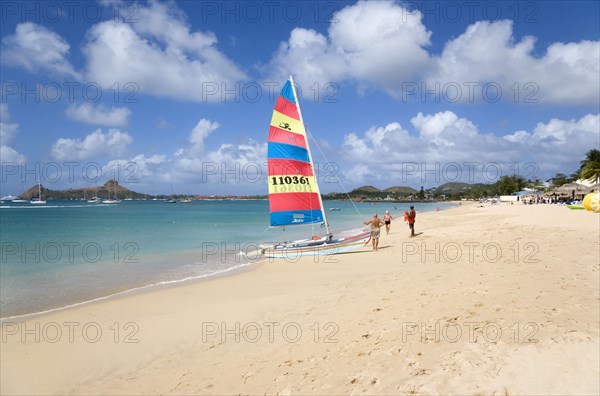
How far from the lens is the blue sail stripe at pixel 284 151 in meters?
18.0

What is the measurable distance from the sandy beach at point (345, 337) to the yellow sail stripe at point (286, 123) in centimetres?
900

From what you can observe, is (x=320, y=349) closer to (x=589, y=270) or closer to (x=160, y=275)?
(x=589, y=270)

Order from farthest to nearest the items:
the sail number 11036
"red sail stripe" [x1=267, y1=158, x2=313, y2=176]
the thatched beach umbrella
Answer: the thatched beach umbrella, the sail number 11036, "red sail stripe" [x1=267, y1=158, x2=313, y2=176]

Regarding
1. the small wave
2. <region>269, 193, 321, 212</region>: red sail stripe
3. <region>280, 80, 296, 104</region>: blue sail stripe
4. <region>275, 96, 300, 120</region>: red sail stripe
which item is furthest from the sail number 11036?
the small wave

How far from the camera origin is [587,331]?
5.29m

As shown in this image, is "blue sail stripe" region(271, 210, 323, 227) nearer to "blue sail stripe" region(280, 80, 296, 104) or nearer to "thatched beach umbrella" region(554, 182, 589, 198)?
"blue sail stripe" region(280, 80, 296, 104)

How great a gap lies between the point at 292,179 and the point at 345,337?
12933 millimetres

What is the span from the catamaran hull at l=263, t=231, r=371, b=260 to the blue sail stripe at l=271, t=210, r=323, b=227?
1486 millimetres

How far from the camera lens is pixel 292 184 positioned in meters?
18.5

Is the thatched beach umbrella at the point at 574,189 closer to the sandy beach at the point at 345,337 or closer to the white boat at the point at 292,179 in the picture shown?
the white boat at the point at 292,179

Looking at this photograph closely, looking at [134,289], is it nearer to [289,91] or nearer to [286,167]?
[286,167]

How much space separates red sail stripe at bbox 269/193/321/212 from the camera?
61.6 feet

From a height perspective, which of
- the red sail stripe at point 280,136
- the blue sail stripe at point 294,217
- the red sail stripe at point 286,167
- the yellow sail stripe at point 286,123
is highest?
the yellow sail stripe at point 286,123

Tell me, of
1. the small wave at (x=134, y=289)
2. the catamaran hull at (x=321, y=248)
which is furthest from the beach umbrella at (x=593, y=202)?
the catamaran hull at (x=321, y=248)
